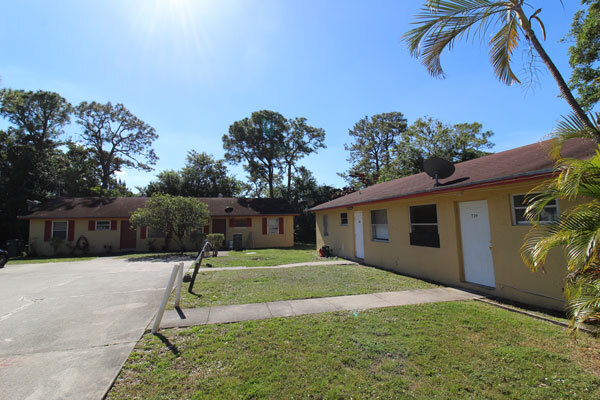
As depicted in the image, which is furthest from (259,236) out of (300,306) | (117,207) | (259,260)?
(300,306)

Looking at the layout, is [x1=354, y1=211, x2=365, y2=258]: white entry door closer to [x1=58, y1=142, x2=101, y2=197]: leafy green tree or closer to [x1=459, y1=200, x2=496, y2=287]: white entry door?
[x1=459, y1=200, x2=496, y2=287]: white entry door

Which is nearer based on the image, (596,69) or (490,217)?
(490,217)

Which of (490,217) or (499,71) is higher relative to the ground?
(499,71)

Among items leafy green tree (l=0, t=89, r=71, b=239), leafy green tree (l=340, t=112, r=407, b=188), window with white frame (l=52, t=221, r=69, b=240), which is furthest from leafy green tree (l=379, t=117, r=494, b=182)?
leafy green tree (l=0, t=89, r=71, b=239)

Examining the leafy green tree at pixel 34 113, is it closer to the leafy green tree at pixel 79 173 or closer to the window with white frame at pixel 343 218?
the leafy green tree at pixel 79 173

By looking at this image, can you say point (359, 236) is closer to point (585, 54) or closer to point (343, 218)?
point (343, 218)

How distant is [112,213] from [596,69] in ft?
97.5

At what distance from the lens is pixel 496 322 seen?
14.9 ft

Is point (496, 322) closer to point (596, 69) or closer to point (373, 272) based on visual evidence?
point (373, 272)

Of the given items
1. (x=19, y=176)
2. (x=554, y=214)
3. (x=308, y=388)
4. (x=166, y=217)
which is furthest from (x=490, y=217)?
(x=19, y=176)

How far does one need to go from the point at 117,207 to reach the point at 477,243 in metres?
24.0

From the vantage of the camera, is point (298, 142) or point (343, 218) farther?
point (298, 142)

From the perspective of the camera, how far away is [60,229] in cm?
1958

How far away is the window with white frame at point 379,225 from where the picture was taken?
10.7 meters
